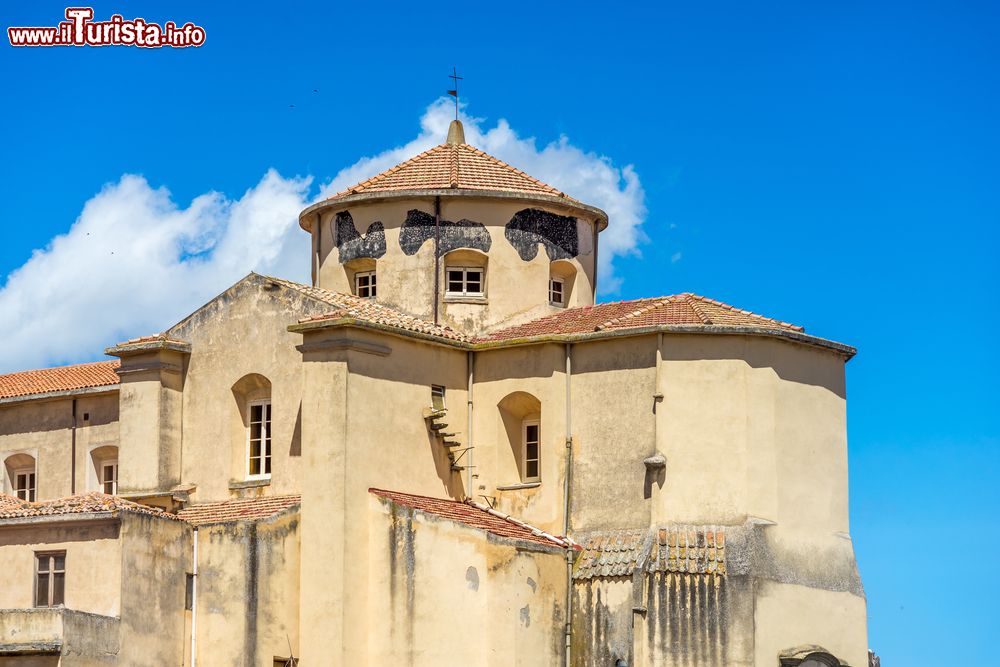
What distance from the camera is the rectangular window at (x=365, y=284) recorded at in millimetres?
49125

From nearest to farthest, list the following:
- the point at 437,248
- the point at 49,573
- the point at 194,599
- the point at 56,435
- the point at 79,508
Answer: the point at 79,508
the point at 49,573
the point at 194,599
the point at 437,248
the point at 56,435

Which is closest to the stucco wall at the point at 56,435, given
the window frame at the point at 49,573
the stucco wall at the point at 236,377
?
the stucco wall at the point at 236,377

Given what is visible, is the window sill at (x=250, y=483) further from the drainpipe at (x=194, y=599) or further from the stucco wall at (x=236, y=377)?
the drainpipe at (x=194, y=599)

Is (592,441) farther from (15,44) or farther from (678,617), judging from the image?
(15,44)

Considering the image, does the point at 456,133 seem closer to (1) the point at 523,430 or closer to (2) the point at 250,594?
(1) the point at 523,430

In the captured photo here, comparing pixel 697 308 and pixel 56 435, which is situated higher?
pixel 697 308

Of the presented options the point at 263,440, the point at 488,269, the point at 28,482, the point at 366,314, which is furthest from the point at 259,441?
the point at 28,482

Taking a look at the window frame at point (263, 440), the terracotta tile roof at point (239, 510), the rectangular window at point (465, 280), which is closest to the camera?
the terracotta tile roof at point (239, 510)

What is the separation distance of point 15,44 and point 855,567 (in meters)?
22.2

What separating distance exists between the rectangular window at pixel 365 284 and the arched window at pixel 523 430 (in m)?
5.32

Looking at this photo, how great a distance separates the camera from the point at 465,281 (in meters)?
48.4

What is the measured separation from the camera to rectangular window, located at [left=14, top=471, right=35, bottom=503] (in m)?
51.4

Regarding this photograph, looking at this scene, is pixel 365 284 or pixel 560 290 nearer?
pixel 365 284

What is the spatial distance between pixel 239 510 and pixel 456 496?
509 centimetres
